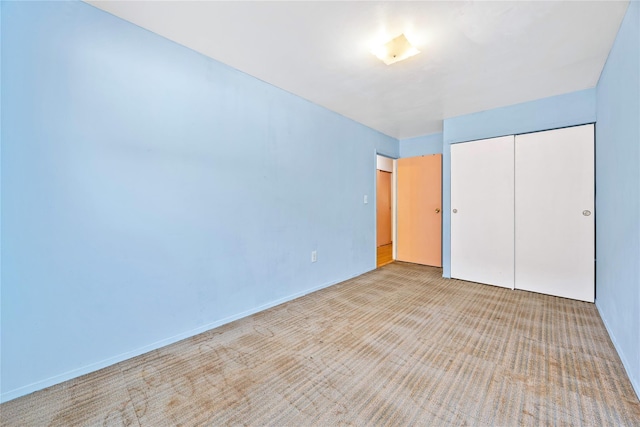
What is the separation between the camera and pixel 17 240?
1454 mm

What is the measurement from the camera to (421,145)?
475 cm

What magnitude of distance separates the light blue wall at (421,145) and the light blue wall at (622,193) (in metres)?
2.16

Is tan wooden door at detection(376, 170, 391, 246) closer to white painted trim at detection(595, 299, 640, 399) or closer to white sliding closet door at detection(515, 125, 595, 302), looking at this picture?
white sliding closet door at detection(515, 125, 595, 302)

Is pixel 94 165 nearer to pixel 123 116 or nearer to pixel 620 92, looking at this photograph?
pixel 123 116

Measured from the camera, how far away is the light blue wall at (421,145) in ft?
15.0

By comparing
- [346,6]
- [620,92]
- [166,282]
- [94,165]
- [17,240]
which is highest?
[346,6]

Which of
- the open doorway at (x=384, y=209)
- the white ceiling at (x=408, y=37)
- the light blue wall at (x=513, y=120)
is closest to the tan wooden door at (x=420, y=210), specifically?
the light blue wall at (x=513, y=120)

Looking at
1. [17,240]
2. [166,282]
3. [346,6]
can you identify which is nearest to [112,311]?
[166,282]

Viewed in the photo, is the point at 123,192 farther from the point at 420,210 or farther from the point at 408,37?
the point at 420,210

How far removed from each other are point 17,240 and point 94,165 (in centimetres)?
58

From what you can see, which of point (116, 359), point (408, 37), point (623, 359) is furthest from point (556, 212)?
point (116, 359)

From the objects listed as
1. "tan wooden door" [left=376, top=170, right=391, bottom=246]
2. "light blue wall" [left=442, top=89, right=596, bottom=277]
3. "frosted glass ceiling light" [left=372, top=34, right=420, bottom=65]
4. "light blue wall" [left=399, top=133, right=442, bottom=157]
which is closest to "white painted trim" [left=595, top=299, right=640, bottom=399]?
"light blue wall" [left=442, top=89, right=596, bottom=277]

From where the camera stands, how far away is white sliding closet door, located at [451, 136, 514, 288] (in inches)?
131

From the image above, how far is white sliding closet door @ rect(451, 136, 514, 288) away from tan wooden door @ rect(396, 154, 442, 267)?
80cm
